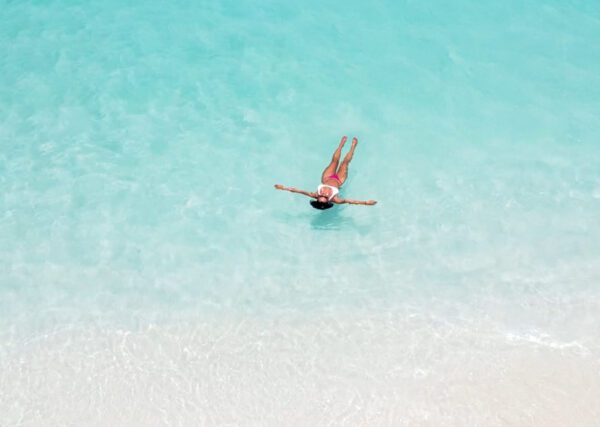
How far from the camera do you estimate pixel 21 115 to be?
1348cm

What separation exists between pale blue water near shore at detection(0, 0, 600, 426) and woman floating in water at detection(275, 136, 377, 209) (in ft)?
2.01

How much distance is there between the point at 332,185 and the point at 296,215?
996 millimetres

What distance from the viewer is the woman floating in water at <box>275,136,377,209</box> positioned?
1041 centimetres

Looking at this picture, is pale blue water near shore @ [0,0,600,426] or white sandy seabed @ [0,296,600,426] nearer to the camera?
white sandy seabed @ [0,296,600,426]

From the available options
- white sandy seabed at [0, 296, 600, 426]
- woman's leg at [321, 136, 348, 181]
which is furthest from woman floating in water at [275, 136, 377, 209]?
white sandy seabed at [0, 296, 600, 426]

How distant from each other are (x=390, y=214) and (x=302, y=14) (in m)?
6.40

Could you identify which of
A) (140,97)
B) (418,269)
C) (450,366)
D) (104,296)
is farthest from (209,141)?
(450,366)

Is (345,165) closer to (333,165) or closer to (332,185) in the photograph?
(333,165)

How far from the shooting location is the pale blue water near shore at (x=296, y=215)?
9.45m

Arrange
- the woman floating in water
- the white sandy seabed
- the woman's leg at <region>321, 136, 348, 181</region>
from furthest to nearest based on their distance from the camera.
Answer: the woman's leg at <region>321, 136, 348, 181</region> → the woman floating in water → the white sandy seabed

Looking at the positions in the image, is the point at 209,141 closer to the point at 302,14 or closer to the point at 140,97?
the point at 140,97

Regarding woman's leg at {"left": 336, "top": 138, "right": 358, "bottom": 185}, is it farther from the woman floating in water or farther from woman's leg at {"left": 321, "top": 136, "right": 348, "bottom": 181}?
woman's leg at {"left": 321, "top": 136, "right": 348, "bottom": 181}

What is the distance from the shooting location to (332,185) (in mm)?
10906

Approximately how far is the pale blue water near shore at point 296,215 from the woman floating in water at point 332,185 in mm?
612
